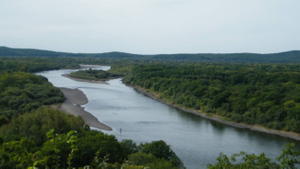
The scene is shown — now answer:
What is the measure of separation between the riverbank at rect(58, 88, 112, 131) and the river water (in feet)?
3.09

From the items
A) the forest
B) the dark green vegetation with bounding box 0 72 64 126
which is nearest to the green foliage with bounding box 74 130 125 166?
the forest

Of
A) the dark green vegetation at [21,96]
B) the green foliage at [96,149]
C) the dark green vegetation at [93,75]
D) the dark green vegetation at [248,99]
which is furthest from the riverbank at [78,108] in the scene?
the dark green vegetation at [93,75]

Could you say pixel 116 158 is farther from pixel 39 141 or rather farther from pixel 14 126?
pixel 14 126

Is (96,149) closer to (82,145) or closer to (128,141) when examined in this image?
(82,145)

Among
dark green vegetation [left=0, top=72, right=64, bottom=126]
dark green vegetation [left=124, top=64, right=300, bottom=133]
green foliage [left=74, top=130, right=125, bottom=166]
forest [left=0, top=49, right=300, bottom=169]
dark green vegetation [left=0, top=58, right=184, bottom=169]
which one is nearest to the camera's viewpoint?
forest [left=0, top=49, right=300, bottom=169]

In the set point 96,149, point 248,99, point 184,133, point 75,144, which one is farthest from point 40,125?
point 248,99

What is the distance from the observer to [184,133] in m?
25.1

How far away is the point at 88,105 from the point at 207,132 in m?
17.3

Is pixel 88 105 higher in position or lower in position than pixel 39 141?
lower

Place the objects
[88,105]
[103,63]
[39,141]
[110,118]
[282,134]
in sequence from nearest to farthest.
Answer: [39,141], [282,134], [110,118], [88,105], [103,63]

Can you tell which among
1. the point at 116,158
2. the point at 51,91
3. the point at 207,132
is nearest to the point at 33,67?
the point at 51,91

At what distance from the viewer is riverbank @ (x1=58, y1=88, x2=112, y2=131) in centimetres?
2704

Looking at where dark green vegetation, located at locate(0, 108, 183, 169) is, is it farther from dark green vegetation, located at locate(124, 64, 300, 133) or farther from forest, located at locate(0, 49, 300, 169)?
dark green vegetation, located at locate(124, 64, 300, 133)

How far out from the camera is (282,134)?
25625 mm
